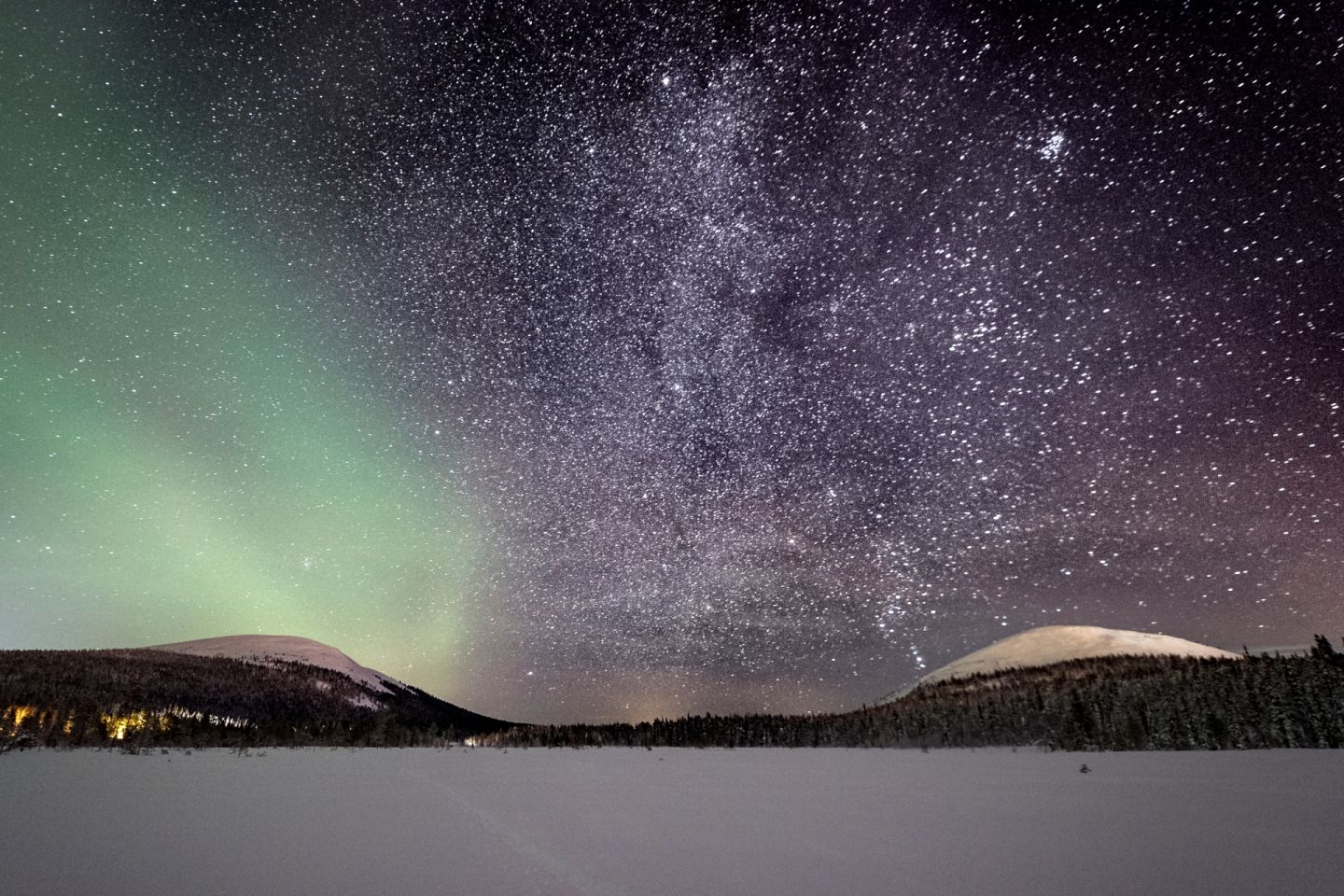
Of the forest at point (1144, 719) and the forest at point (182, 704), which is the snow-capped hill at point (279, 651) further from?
the forest at point (1144, 719)

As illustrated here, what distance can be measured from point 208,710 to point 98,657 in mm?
34677

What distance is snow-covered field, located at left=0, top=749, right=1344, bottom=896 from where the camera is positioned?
550cm

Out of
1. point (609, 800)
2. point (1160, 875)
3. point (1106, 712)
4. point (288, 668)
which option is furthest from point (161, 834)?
point (288, 668)

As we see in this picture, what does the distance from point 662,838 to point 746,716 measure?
10723 cm

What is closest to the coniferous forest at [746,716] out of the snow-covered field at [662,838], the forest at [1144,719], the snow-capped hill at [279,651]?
the forest at [1144,719]

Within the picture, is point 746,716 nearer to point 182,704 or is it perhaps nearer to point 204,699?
point 182,704

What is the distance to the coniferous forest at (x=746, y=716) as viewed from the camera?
148 feet

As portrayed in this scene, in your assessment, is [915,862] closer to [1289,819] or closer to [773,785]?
[1289,819]

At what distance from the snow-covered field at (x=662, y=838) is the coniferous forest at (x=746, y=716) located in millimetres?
33414

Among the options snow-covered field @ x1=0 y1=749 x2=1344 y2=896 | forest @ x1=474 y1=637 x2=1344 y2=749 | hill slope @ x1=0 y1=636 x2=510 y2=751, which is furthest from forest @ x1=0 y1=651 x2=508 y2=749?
snow-covered field @ x1=0 y1=749 x2=1344 y2=896

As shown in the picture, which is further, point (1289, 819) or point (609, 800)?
point (609, 800)

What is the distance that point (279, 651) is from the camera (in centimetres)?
16450

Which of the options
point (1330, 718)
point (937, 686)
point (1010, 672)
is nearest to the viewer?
point (1330, 718)

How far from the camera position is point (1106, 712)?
5712 centimetres
